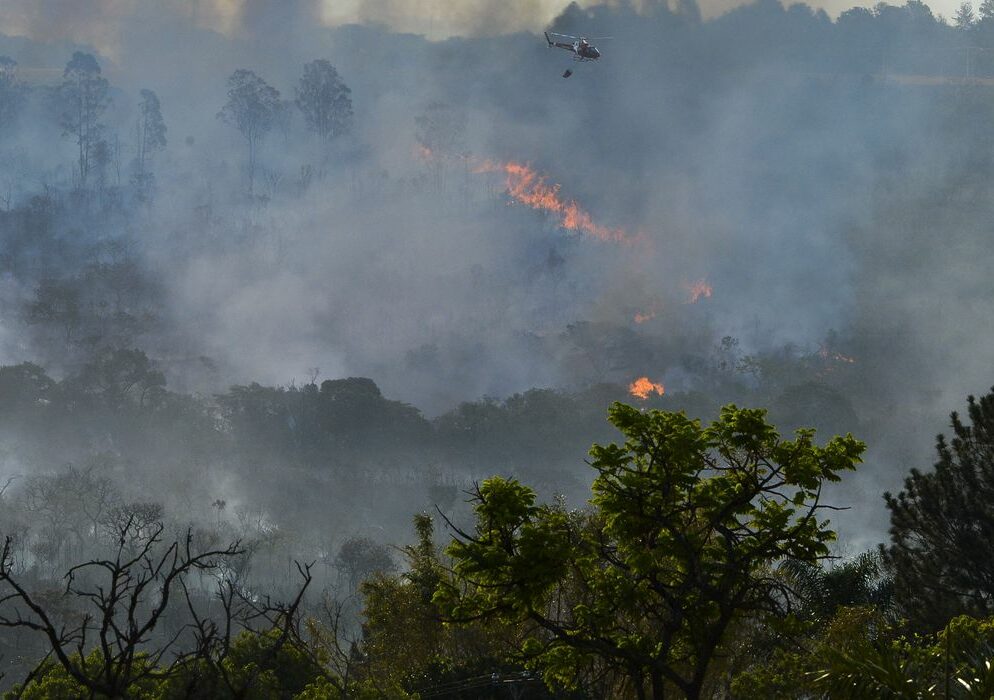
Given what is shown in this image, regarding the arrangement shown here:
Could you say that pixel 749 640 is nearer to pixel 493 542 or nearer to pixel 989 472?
pixel 989 472

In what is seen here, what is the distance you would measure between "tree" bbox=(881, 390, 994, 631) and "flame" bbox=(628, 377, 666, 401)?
14022 centimetres

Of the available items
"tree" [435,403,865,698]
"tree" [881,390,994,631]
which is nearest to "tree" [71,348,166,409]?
"tree" [881,390,994,631]

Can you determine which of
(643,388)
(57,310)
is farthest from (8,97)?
(643,388)

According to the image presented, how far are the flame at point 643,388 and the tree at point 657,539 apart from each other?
497 ft

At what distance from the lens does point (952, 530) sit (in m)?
24.2

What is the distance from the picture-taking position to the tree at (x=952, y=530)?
922 inches

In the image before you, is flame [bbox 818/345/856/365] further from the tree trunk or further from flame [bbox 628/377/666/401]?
the tree trunk

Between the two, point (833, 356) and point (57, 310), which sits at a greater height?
point (57, 310)

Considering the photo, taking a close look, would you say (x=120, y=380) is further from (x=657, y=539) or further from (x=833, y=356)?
(x=833, y=356)

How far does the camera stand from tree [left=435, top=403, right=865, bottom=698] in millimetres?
13625

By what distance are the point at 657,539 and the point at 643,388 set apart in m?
157

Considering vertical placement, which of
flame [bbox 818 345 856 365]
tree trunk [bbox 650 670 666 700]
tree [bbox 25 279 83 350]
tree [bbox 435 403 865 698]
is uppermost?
tree [bbox 25 279 83 350]

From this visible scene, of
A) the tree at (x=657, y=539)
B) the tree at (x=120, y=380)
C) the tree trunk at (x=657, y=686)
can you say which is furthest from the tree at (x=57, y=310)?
the tree trunk at (x=657, y=686)

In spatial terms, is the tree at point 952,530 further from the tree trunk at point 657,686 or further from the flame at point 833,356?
the flame at point 833,356
